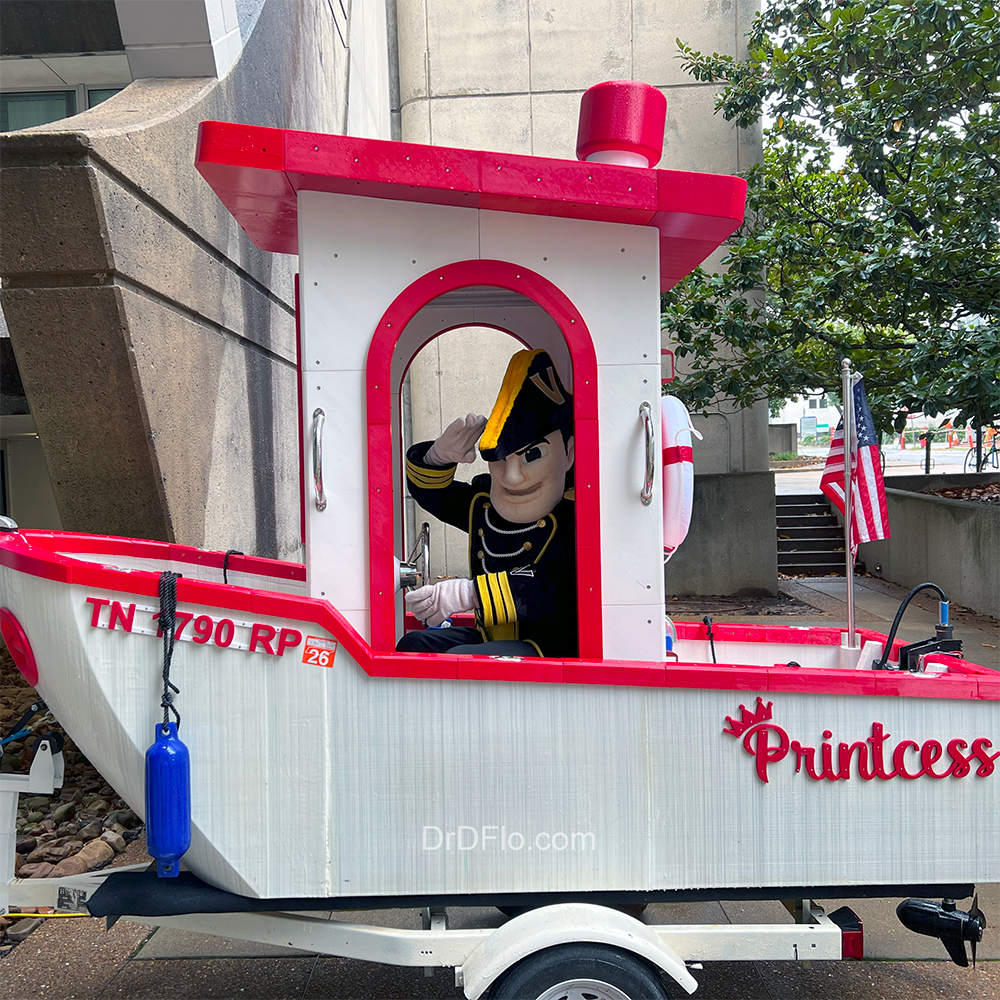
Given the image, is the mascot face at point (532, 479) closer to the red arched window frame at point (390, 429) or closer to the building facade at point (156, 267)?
the red arched window frame at point (390, 429)

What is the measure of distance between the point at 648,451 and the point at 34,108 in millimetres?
6011

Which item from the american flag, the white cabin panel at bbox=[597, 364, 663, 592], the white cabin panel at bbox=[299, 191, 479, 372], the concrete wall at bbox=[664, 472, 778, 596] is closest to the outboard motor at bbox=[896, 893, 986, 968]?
the american flag

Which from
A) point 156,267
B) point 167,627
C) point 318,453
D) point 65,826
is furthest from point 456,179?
point 65,826

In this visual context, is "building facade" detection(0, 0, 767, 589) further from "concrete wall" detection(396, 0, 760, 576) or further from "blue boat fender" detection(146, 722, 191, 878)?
"concrete wall" detection(396, 0, 760, 576)

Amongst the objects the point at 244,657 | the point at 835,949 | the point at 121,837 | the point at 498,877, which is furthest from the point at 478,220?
the point at 121,837

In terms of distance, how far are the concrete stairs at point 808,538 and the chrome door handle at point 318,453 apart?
10.7m

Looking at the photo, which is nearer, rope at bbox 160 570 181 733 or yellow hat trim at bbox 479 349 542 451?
rope at bbox 160 570 181 733

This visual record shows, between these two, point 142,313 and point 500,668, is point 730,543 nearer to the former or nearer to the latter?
point 142,313

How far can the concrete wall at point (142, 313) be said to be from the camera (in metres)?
3.13

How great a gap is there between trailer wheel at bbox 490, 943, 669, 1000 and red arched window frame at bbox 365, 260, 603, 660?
746mm

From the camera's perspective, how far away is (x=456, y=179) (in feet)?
7.61

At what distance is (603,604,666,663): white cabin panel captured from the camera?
2.53 meters

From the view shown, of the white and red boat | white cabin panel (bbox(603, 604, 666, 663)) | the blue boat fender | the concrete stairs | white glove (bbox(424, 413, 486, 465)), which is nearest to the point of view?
the blue boat fender

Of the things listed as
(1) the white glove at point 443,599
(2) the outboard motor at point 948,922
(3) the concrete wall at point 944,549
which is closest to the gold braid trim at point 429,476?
(1) the white glove at point 443,599
